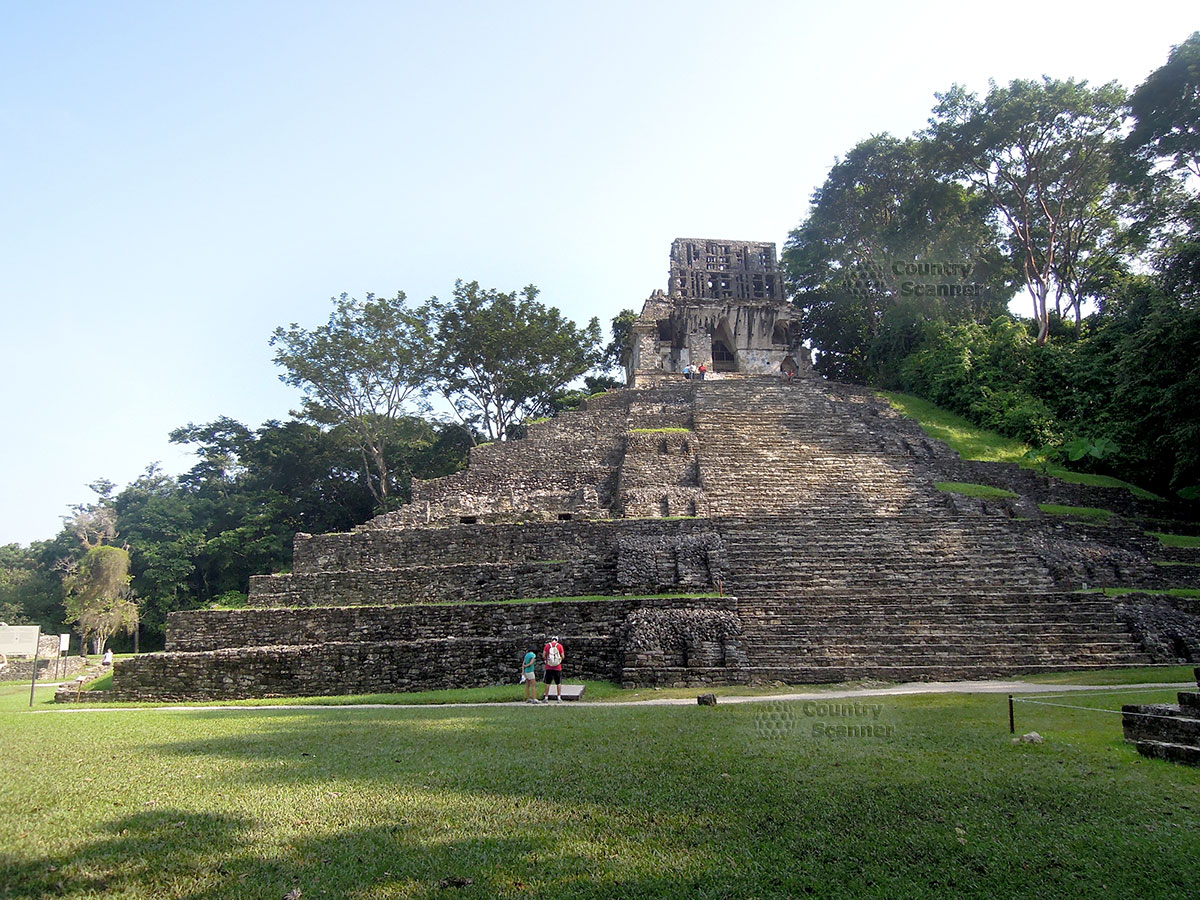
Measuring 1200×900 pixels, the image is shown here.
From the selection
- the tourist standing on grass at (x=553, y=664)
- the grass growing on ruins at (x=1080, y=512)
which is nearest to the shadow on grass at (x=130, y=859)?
the tourist standing on grass at (x=553, y=664)

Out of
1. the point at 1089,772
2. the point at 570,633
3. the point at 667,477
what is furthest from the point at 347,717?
the point at 667,477

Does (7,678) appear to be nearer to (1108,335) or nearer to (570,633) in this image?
(570,633)

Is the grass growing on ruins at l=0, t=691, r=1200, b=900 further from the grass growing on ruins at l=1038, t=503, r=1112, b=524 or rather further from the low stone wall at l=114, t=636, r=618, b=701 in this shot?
the grass growing on ruins at l=1038, t=503, r=1112, b=524

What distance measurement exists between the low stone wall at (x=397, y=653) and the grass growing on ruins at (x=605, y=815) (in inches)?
200

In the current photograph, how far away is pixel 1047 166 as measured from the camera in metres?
28.2

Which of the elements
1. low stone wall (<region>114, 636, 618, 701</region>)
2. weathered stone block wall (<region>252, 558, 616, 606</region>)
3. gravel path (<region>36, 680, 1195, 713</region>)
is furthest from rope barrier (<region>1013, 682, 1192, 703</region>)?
weathered stone block wall (<region>252, 558, 616, 606</region>)

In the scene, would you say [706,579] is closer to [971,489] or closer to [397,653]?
[397,653]

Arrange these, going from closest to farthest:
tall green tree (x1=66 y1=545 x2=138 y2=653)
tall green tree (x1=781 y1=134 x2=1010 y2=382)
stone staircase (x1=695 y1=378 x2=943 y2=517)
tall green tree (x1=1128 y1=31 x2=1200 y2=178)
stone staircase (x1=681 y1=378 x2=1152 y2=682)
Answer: stone staircase (x1=681 y1=378 x2=1152 y2=682) < stone staircase (x1=695 y1=378 x2=943 y2=517) < tall green tree (x1=1128 y1=31 x2=1200 y2=178) < tall green tree (x1=66 y1=545 x2=138 y2=653) < tall green tree (x1=781 y1=134 x2=1010 y2=382)

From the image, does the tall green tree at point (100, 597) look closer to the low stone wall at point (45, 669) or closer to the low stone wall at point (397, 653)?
the low stone wall at point (45, 669)

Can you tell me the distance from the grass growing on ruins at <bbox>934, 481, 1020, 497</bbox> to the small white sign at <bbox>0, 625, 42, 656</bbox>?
28512mm

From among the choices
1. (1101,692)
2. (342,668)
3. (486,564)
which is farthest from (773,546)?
(342,668)

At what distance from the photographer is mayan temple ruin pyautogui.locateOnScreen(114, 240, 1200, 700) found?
1169cm

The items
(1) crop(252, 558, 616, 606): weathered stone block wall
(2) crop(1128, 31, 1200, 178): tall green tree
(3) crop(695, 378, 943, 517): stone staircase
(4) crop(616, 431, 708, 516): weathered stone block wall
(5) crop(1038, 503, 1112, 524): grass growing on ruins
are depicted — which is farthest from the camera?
(2) crop(1128, 31, 1200, 178): tall green tree

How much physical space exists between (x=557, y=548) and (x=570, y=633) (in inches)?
172
